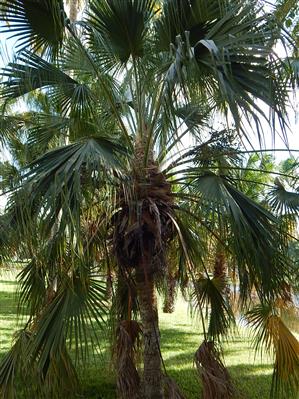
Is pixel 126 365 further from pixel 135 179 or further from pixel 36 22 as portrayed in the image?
pixel 36 22

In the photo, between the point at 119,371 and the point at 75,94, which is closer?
the point at 119,371

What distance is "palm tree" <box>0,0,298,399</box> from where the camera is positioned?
3.12 m

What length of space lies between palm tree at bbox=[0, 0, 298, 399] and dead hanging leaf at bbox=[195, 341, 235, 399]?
0.02 m

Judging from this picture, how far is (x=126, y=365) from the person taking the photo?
13.0 feet

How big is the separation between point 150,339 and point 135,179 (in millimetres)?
1471

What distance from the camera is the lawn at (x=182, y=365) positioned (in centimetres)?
605

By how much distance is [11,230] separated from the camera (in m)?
3.66

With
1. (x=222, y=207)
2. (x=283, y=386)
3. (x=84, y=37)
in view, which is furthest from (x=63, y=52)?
(x=283, y=386)

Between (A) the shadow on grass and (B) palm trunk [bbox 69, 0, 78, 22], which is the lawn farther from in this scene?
(B) palm trunk [bbox 69, 0, 78, 22]

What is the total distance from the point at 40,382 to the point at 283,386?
2.34m

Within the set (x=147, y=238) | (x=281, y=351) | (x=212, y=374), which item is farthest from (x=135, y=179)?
(x=281, y=351)

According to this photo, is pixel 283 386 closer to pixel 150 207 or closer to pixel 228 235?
pixel 228 235

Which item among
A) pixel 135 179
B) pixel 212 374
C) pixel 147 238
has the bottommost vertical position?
pixel 212 374

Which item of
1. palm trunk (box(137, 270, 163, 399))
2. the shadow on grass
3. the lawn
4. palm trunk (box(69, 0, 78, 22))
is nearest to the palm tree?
palm trunk (box(137, 270, 163, 399))
